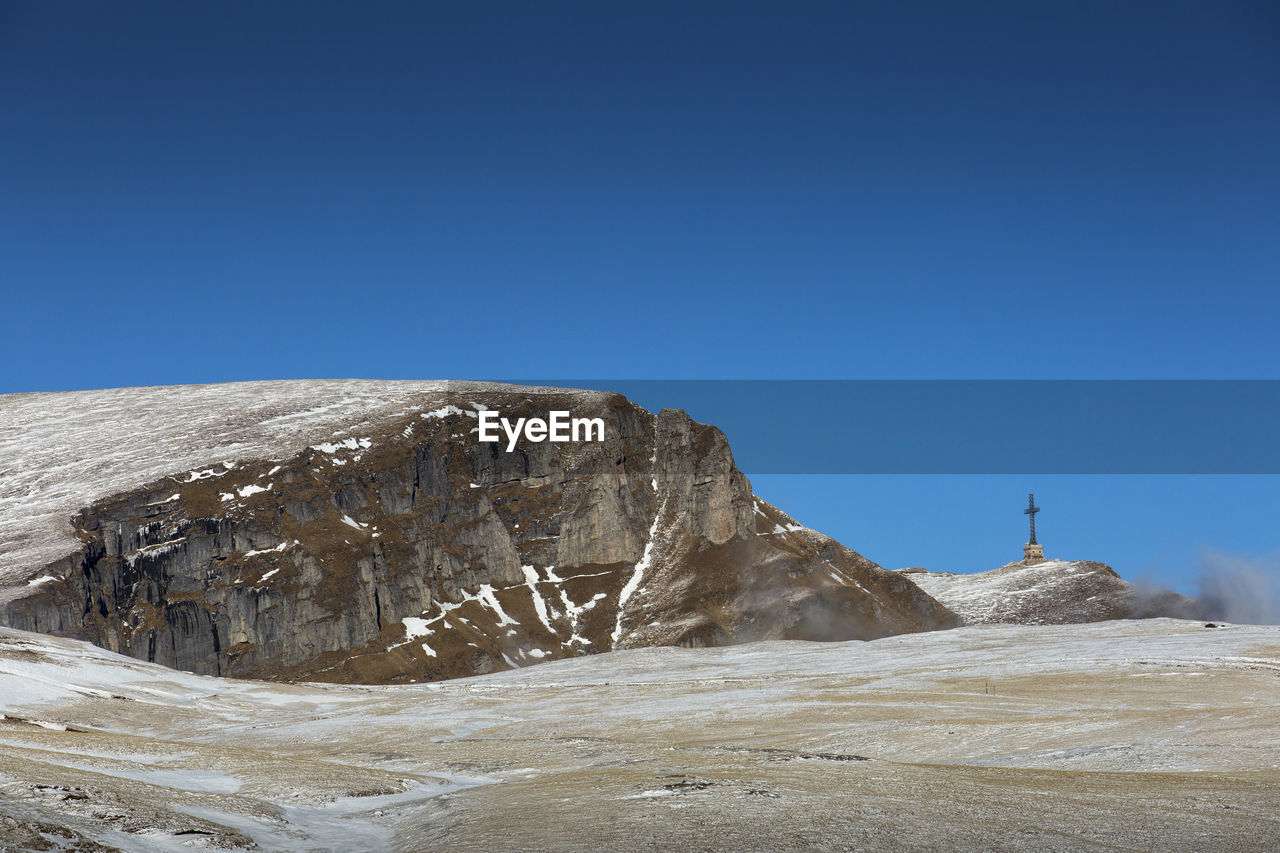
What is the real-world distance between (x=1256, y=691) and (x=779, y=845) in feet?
215

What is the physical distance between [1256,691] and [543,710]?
5270cm

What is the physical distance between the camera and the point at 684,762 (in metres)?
43.8

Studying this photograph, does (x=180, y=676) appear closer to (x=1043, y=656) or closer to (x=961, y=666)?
(x=961, y=666)

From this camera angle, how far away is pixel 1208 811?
29.5 metres

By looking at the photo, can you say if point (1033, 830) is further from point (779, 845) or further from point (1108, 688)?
point (1108, 688)

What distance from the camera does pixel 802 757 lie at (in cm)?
4347

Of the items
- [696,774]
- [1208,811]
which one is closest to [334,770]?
[696,774]

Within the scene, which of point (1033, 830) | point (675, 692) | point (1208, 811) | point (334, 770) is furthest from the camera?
point (675, 692)

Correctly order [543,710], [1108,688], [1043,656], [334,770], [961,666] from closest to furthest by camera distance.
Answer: [334,770], [1108,688], [543,710], [961,666], [1043,656]

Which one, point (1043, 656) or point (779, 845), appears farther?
point (1043, 656)

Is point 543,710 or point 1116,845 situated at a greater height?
point 1116,845

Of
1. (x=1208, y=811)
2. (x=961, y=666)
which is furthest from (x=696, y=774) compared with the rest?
(x=961, y=666)

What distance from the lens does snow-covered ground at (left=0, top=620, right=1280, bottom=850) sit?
2794 centimetres

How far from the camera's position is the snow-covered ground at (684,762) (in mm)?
27938
